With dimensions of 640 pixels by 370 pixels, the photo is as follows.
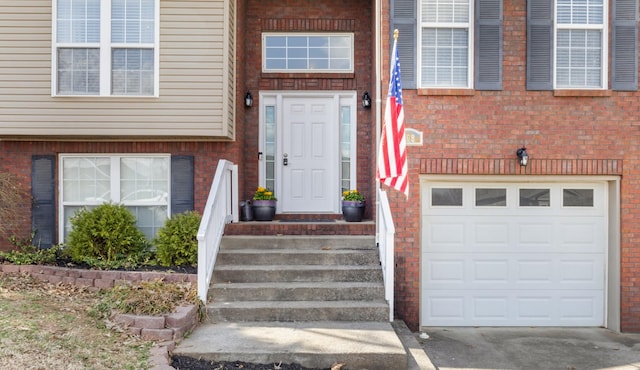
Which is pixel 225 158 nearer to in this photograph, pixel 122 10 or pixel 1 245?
pixel 122 10

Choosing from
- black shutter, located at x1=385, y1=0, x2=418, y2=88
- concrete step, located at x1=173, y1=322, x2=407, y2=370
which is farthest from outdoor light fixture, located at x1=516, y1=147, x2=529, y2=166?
concrete step, located at x1=173, y1=322, x2=407, y2=370

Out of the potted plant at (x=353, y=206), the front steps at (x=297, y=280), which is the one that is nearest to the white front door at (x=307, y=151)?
the potted plant at (x=353, y=206)

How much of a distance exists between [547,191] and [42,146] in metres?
7.73

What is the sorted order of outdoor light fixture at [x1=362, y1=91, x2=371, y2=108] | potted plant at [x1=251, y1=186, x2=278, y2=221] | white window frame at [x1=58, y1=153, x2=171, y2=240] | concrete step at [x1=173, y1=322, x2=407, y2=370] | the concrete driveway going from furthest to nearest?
outdoor light fixture at [x1=362, y1=91, x2=371, y2=108] < potted plant at [x1=251, y1=186, x2=278, y2=221] < white window frame at [x1=58, y1=153, x2=171, y2=240] < the concrete driveway < concrete step at [x1=173, y1=322, x2=407, y2=370]

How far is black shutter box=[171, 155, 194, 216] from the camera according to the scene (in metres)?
8.14

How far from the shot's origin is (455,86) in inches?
295

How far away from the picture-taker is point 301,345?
523cm

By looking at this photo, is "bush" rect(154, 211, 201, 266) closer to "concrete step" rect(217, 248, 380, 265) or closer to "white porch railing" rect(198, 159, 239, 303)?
"white porch railing" rect(198, 159, 239, 303)

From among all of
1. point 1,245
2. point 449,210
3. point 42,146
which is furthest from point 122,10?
point 449,210

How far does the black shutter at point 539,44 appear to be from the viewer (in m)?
7.43

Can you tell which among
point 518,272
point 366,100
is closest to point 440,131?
point 366,100

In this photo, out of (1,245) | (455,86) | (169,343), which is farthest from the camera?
(1,245)

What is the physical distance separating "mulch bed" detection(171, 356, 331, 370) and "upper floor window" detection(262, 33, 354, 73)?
5.42m

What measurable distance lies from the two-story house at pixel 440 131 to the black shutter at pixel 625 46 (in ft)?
0.07
